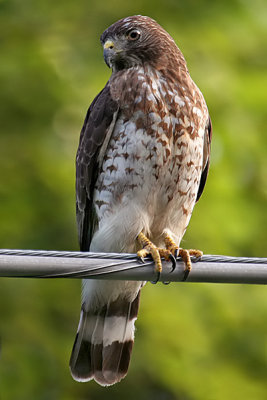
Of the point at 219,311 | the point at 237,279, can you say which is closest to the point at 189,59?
the point at 219,311

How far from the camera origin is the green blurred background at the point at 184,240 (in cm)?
425

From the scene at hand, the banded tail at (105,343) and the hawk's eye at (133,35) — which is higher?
the hawk's eye at (133,35)

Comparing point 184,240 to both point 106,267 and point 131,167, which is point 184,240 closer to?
point 131,167

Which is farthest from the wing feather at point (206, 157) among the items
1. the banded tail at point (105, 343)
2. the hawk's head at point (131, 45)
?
the banded tail at point (105, 343)

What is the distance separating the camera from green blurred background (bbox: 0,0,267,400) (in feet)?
14.0

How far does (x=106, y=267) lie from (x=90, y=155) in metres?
1.39

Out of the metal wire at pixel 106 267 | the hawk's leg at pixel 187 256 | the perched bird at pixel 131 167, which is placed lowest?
the metal wire at pixel 106 267

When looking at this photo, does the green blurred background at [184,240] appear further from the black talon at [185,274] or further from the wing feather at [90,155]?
the black talon at [185,274]

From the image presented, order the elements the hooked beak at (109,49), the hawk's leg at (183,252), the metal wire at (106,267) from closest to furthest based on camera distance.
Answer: the metal wire at (106,267) → the hawk's leg at (183,252) → the hooked beak at (109,49)

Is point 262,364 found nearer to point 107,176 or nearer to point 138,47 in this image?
point 107,176

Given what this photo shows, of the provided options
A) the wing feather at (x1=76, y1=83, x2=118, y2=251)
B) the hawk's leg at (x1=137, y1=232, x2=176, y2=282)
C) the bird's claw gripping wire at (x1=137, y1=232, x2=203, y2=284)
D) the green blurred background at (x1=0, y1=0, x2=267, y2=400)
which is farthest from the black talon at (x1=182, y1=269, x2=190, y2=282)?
the green blurred background at (x1=0, y1=0, x2=267, y2=400)

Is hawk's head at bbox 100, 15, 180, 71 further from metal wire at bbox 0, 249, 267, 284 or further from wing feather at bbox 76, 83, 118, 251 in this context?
metal wire at bbox 0, 249, 267, 284

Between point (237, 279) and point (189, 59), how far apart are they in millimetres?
2517

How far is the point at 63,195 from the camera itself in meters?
4.43
